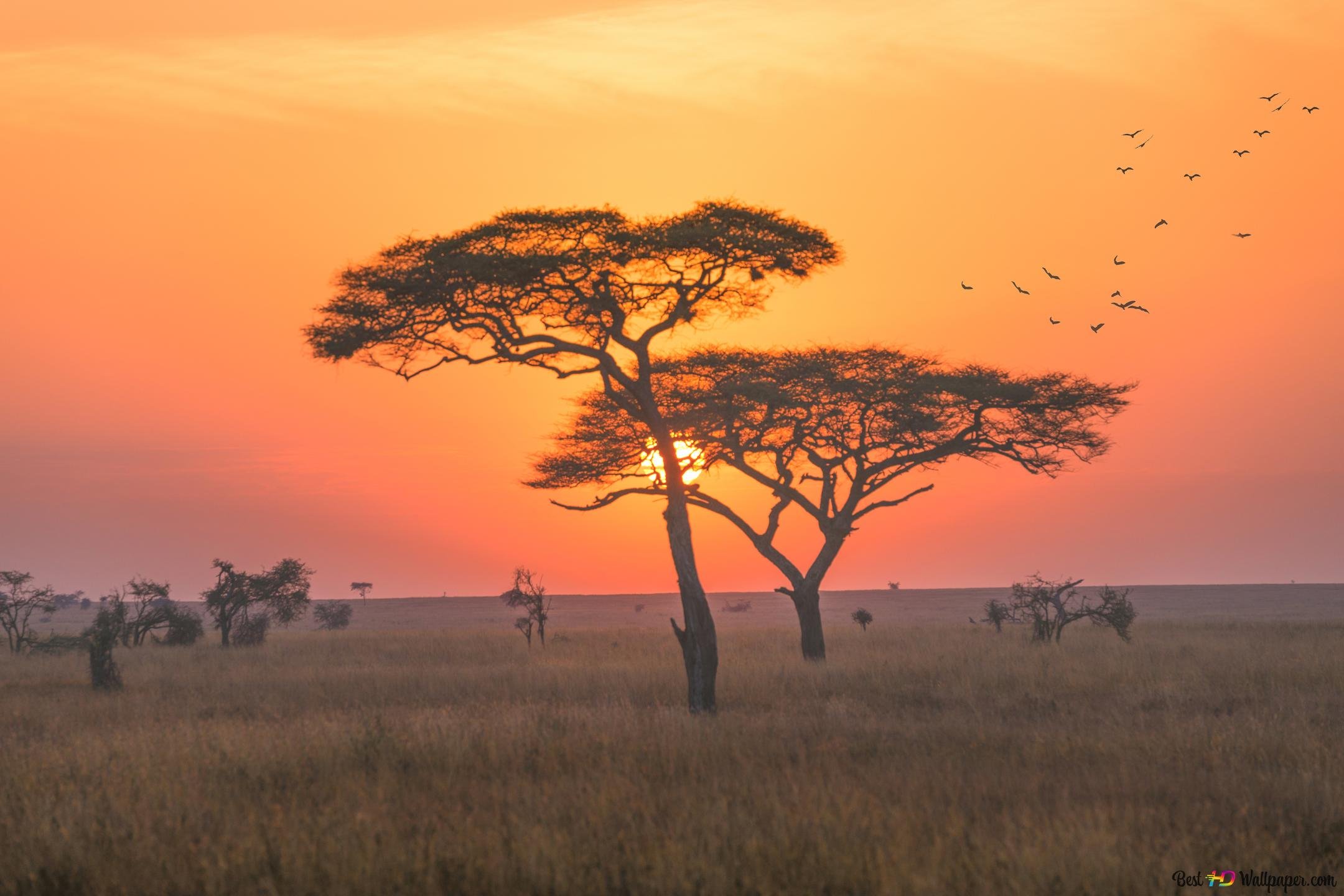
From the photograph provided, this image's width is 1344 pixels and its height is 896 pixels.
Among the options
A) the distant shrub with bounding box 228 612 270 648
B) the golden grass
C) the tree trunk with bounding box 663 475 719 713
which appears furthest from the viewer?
the distant shrub with bounding box 228 612 270 648

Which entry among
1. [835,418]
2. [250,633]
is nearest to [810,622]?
[835,418]

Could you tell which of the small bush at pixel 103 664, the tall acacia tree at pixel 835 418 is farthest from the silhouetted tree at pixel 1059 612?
the small bush at pixel 103 664

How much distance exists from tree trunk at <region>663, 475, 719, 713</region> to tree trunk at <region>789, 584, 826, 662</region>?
445 inches

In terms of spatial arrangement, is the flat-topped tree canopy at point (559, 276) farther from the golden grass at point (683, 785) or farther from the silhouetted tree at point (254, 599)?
the silhouetted tree at point (254, 599)

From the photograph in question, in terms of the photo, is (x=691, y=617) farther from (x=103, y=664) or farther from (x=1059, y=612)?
(x=1059, y=612)

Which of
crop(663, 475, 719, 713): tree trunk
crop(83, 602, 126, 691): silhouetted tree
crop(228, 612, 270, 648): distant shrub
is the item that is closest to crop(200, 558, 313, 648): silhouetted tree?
crop(228, 612, 270, 648): distant shrub

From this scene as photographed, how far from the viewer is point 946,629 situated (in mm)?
45312

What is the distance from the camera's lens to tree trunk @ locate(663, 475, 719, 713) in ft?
60.8

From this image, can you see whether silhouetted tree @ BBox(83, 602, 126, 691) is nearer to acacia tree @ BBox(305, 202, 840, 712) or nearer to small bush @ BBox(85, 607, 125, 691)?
small bush @ BBox(85, 607, 125, 691)

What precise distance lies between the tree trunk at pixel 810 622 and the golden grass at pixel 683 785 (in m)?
6.45

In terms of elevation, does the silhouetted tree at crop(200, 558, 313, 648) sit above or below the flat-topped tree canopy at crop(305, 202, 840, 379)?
below

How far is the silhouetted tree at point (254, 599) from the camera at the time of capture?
43.0 metres

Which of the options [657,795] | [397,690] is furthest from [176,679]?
[657,795]

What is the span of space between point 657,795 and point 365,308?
45.1 ft
